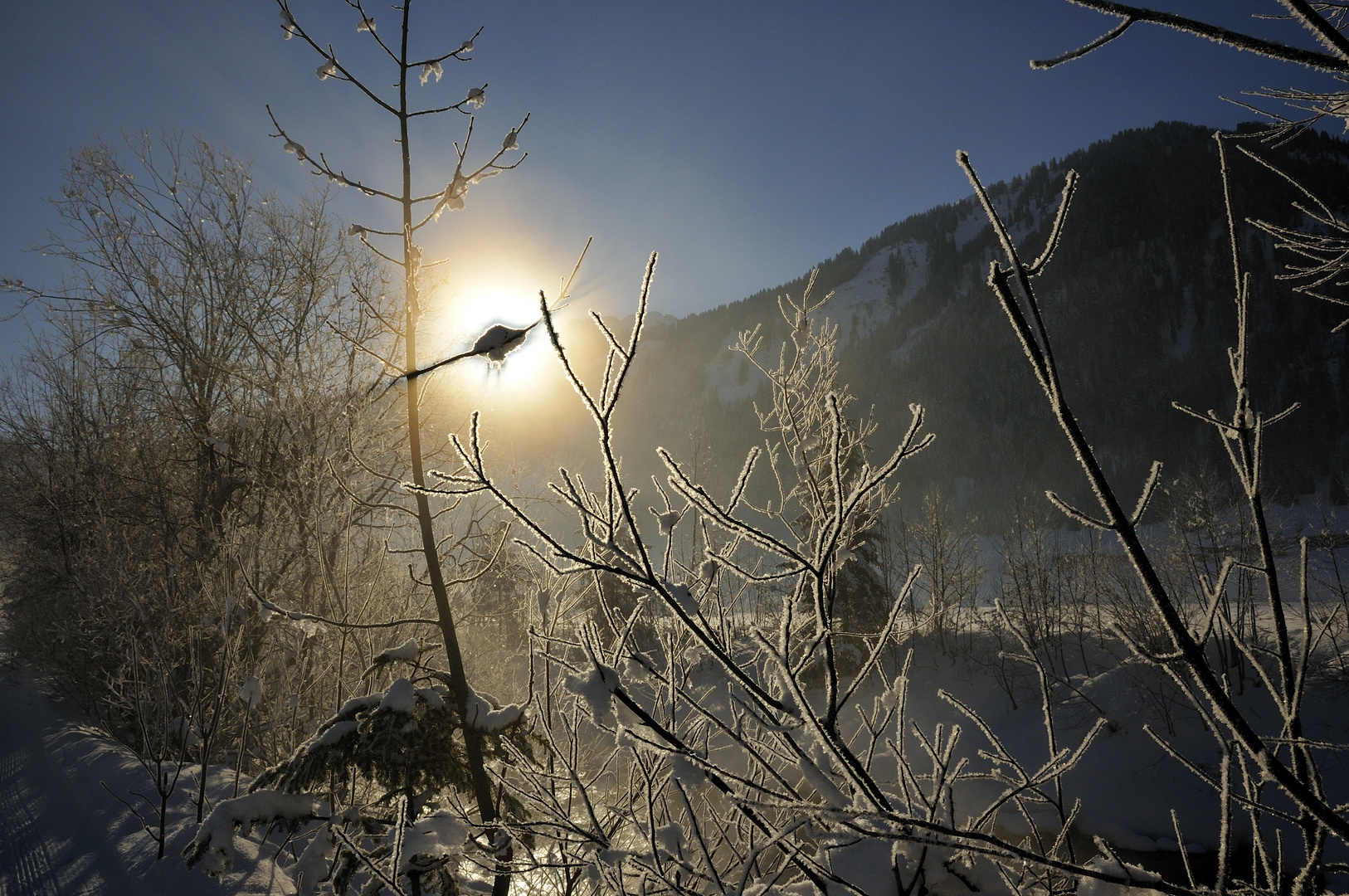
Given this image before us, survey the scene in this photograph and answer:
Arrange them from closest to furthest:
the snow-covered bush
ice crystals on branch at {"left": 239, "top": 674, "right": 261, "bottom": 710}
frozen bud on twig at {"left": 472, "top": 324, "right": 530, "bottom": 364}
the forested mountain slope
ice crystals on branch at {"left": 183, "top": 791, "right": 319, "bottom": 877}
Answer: the snow-covered bush → frozen bud on twig at {"left": 472, "top": 324, "right": 530, "bottom": 364} → ice crystals on branch at {"left": 183, "top": 791, "right": 319, "bottom": 877} → ice crystals on branch at {"left": 239, "top": 674, "right": 261, "bottom": 710} → the forested mountain slope

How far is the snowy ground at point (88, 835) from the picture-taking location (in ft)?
10.9

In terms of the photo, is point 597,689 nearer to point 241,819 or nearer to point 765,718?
point 765,718

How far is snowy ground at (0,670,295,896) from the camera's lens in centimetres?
333

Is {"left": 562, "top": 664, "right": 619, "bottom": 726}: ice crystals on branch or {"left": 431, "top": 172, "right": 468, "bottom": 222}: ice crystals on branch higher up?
{"left": 431, "top": 172, "right": 468, "bottom": 222}: ice crystals on branch

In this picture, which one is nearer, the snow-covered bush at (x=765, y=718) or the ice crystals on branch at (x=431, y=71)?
the snow-covered bush at (x=765, y=718)

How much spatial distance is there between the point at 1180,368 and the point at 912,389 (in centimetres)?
2462

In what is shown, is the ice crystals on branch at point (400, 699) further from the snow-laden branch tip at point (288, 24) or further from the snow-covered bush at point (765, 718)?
the snow-laden branch tip at point (288, 24)

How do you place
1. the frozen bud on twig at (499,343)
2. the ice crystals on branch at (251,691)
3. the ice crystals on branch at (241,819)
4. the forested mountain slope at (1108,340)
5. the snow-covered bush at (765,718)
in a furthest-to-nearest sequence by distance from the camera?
the forested mountain slope at (1108,340), the ice crystals on branch at (251,691), the ice crystals on branch at (241,819), the frozen bud on twig at (499,343), the snow-covered bush at (765,718)

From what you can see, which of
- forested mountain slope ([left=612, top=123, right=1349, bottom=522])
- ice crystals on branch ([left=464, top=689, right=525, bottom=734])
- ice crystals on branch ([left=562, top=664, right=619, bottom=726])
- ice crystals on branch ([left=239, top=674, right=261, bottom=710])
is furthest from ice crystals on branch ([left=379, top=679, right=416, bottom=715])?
forested mountain slope ([left=612, top=123, right=1349, bottom=522])

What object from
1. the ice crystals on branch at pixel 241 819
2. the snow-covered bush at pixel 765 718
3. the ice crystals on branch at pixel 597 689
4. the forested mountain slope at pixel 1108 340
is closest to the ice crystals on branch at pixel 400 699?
the ice crystals on branch at pixel 241 819

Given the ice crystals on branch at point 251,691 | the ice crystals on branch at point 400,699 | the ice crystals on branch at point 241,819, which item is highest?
the ice crystals on branch at point 400,699

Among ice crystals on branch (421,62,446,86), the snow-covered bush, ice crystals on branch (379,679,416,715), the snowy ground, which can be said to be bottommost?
the snowy ground

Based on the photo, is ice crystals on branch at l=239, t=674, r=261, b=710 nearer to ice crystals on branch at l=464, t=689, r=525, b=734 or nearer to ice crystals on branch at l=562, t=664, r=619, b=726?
ice crystals on branch at l=464, t=689, r=525, b=734

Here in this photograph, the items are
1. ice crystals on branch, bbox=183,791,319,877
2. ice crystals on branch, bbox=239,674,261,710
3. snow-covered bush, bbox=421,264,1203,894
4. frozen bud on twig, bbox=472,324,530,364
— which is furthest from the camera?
ice crystals on branch, bbox=239,674,261,710
